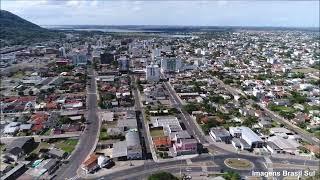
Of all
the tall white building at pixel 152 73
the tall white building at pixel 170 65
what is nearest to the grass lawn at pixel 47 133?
the tall white building at pixel 152 73

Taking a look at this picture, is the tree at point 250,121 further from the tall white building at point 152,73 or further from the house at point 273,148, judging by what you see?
the tall white building at point 152,73

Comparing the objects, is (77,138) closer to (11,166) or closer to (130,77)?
(11,166)

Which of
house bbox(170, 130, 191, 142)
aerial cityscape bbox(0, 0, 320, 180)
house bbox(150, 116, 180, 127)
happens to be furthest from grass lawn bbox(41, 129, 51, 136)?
house bbox(170, 130, 191, 142)

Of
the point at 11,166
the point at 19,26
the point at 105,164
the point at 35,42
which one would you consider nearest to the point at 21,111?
the point at 11,166

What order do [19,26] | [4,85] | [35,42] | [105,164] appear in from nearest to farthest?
[105,164], [4,85], [35,42], [19,26]

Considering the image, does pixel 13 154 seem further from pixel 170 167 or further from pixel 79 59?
pixel 79 59
